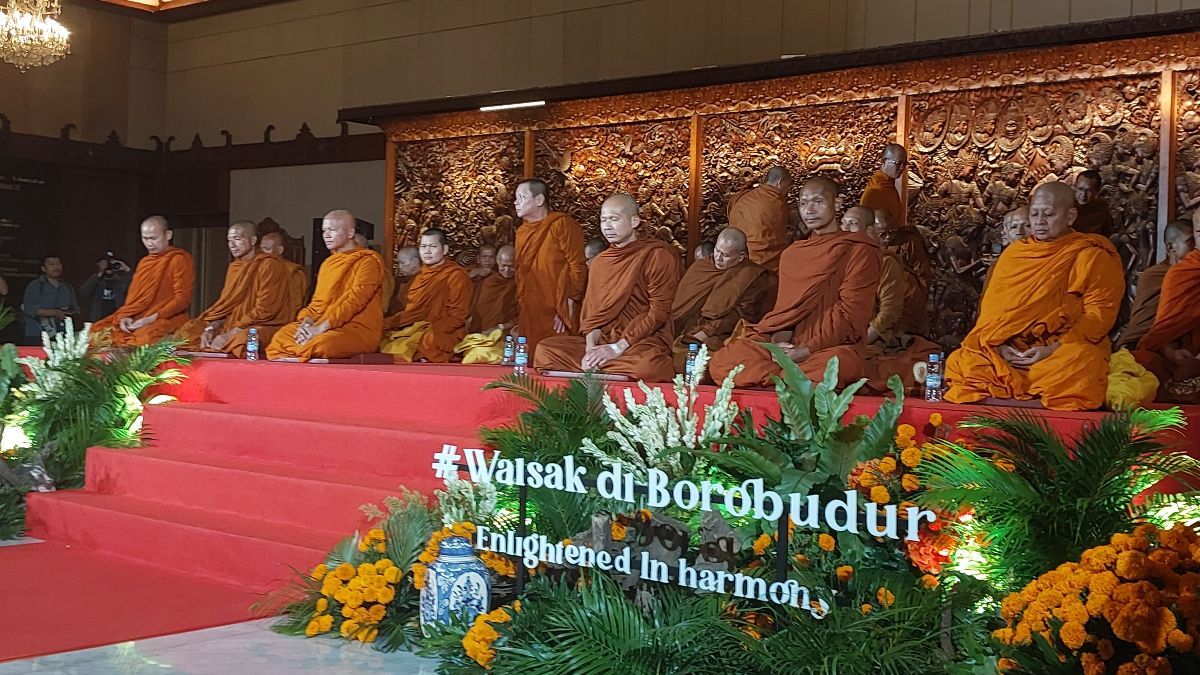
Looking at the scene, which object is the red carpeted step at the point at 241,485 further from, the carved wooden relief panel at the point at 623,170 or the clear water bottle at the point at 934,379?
the carved wooden relief panel at the point at 623,170

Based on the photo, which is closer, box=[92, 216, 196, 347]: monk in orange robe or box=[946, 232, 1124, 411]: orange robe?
box=[946, 232, 1124, 411]: orange robe

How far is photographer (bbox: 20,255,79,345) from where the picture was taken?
13.3m

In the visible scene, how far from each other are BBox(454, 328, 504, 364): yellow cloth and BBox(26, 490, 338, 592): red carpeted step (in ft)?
10.3

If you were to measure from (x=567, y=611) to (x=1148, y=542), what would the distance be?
1761 millimetres

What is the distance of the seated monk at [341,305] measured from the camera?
29.9ft

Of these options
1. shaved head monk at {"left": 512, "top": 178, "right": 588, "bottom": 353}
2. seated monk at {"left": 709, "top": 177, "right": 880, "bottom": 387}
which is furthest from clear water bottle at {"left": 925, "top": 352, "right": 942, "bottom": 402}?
shaved head monk at {"left": 512, "top": 178, "right": 588, "bottom": 353}

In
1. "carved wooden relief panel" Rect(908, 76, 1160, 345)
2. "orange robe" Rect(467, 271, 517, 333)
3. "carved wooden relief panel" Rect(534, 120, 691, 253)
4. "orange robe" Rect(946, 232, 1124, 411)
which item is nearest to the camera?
"orange robe" Rect(946, 232, 1124, 411)

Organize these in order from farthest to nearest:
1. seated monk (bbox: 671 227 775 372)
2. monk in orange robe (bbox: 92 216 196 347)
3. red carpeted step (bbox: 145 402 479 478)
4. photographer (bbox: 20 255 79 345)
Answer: photographer (bbox: 20 255 79 345)
monk in orange robe (bbox: 92 216 196 347)
seated monk (bbox: 671 227 775 372)
red carpeted step (bbox: 145 402 479 478)

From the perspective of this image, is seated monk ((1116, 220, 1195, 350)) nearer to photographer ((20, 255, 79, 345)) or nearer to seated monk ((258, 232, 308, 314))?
seated monk ((258, 232, 308, 314))

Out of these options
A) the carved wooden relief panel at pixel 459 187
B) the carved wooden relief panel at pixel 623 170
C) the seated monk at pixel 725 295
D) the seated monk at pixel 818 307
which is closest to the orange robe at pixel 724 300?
the seated monk at pixel 725 295

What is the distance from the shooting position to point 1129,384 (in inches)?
231

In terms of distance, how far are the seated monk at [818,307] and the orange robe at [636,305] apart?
39 centimetres

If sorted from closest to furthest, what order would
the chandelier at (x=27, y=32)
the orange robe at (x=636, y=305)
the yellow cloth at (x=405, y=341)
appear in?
1. the orange robe at (x=636, y=305)
2. the yellow cloth at (x=405, y=341)
3. the chandelier at (x=27, y=32)

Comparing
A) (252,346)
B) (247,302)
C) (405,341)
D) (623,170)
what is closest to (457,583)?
(252,346)
